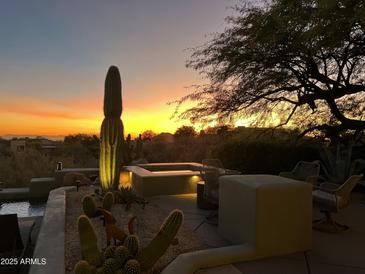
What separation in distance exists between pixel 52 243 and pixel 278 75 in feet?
26.1

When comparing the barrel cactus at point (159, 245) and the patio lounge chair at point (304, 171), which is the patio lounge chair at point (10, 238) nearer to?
the barrel cactus at point (159, 245)

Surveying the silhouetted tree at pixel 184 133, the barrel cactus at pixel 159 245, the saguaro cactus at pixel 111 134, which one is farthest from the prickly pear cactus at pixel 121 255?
the silhouetted tree at pixel 184 133

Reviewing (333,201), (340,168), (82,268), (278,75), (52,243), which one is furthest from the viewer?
(278,75)

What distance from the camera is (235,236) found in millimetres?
4023

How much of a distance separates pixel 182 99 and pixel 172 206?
520 cm

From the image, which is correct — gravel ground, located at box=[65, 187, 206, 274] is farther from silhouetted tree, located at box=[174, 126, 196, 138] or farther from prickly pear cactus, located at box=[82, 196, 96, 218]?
silhouetted tree, located at box=[174, 126, 196, 138]

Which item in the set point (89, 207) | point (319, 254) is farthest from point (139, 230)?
point (319, 254)

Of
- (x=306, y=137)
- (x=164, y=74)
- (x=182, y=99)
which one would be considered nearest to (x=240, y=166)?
(x=306, y=137)

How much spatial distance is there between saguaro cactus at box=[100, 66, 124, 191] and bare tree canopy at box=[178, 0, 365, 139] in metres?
4.08

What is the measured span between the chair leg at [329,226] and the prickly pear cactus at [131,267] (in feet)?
10.8

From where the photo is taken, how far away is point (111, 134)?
669 cm

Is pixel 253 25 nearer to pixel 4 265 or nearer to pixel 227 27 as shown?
pixel 227 27

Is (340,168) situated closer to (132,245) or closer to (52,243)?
(132,245)

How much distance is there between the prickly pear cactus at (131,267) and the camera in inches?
106
